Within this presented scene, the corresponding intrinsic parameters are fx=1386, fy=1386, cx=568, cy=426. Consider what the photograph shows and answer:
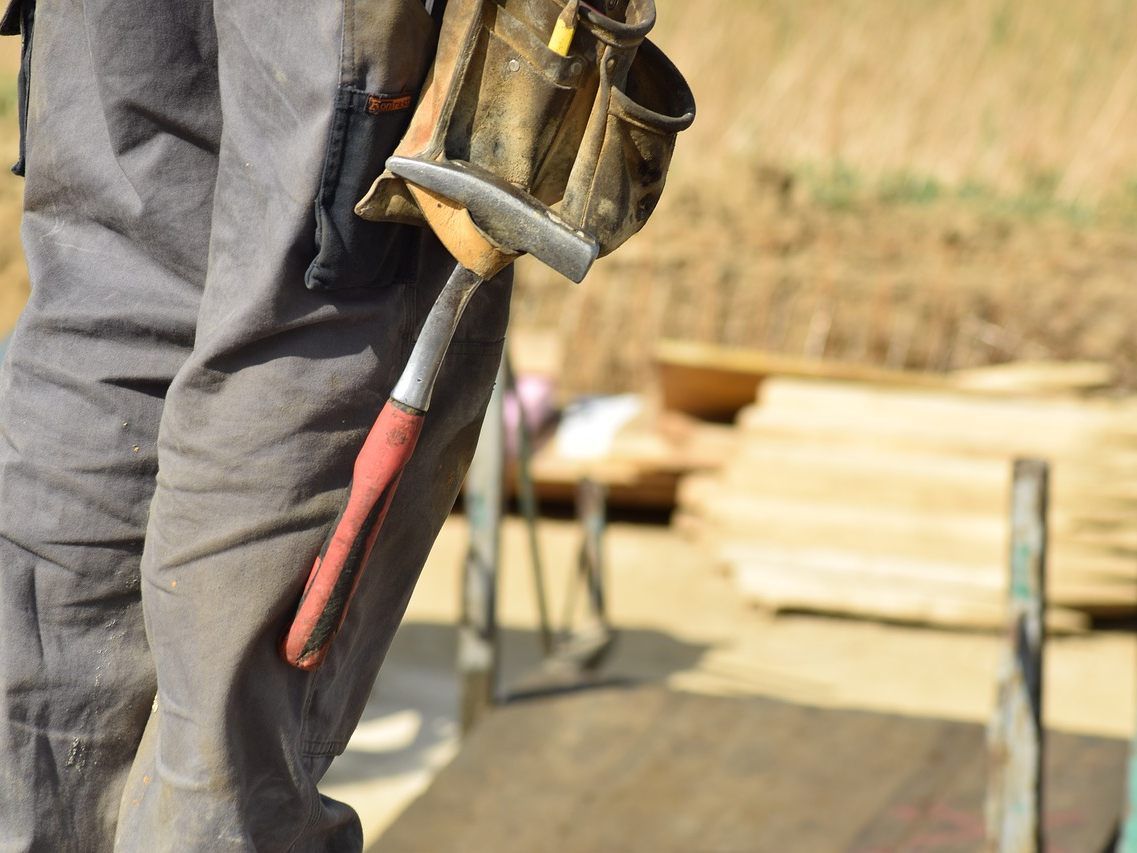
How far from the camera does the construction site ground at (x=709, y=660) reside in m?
5.11

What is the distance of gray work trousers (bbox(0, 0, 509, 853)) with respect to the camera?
1.43m

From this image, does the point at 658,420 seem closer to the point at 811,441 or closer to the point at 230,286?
the point at 811,441

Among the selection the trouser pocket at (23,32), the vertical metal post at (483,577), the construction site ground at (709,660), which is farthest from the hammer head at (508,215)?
the construction site ground at (709,660)

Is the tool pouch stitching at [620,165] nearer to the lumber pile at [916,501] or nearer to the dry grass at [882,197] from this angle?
the lumber pile at [916,501]

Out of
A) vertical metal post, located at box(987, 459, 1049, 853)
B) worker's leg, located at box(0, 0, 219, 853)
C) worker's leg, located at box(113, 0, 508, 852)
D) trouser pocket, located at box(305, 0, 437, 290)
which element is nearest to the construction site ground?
vertical metal post, located at box(987, 459, 1049, 853)

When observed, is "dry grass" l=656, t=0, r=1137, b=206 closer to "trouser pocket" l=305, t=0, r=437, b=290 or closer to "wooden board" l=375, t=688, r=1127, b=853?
"wooden board" l=375, t=688, r=1127, b=853

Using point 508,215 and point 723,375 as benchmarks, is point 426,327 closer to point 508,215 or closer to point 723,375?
point 508,215

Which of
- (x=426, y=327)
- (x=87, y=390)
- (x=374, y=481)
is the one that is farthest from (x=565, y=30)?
(x=87, y=390)

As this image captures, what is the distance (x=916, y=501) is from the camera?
663cm

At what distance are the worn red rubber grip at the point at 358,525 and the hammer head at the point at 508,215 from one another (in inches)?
8.3

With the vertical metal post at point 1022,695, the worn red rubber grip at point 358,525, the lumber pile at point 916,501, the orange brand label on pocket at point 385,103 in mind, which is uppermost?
the orange brand label on pocket at point 385,103

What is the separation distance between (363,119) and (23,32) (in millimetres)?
575

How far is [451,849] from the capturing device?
3.02 m

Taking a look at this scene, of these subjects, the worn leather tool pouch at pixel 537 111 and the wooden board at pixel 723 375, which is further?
the wooden board at pixel 723 375
